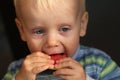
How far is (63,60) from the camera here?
1006mm

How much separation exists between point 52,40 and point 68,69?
3.4 inches

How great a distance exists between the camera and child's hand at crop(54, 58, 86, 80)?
1005 mm

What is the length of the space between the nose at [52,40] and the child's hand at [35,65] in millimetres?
34

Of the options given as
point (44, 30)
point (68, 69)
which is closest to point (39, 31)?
point (44, 30)

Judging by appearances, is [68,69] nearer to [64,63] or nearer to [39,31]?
[64,63]

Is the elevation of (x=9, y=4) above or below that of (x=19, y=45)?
above

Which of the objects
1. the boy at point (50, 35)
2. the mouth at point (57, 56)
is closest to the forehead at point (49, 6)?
the boy at point (50, 35)

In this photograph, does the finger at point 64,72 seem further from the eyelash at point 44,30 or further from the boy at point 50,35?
the eyelash at point 44,30

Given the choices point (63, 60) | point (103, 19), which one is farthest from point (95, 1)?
point (63, 60)

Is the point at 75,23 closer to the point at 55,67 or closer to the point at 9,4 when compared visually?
the point at 55,67

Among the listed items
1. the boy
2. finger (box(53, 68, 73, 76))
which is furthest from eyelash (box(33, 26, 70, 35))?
finger (box(53, 68, 73, 76))

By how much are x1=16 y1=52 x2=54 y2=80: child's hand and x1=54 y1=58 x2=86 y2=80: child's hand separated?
0.07ft

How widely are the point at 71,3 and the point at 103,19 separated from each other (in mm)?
306

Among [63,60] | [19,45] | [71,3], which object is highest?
[71,3]
